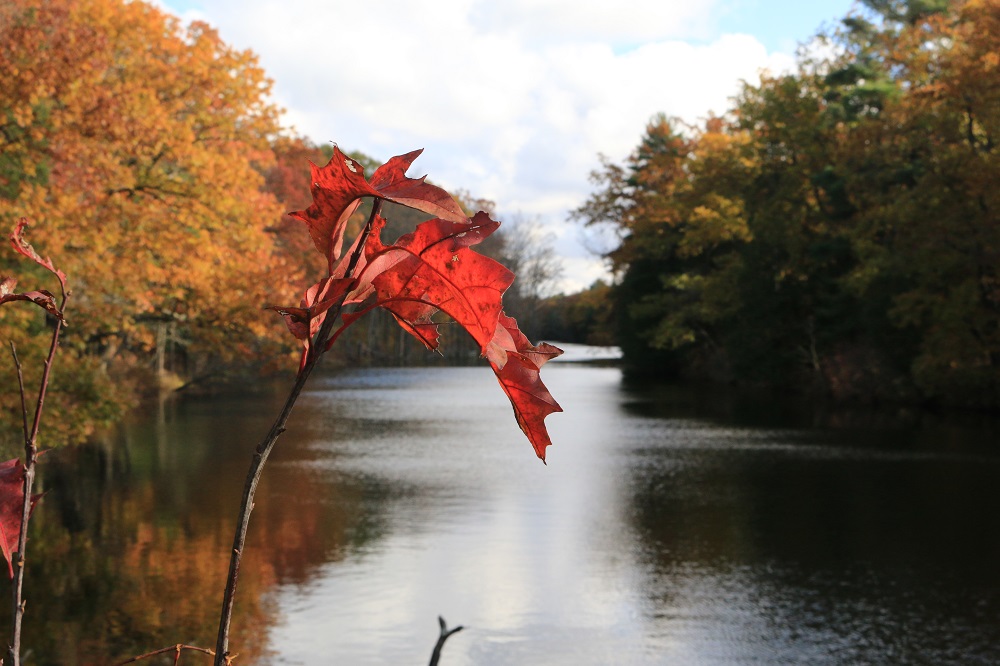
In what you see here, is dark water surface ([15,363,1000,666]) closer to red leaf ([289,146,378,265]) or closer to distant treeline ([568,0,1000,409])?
distant treeline ([568,0,1000,409])

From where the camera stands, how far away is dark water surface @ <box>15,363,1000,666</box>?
7938 mm

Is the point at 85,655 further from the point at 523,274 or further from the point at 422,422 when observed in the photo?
the point at 523,274

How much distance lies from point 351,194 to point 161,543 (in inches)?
431

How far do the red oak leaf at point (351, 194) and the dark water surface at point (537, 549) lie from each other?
695 centimetres

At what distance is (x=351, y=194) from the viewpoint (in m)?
0.65

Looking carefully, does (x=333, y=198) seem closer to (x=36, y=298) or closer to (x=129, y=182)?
(x=36, y=298)

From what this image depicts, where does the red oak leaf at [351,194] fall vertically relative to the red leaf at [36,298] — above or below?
above

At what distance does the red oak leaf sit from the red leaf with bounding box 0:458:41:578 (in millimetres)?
320

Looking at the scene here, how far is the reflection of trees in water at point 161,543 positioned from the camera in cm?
795

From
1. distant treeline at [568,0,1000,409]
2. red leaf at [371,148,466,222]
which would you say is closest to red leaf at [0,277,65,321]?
red leaf at [371,148,466,222]

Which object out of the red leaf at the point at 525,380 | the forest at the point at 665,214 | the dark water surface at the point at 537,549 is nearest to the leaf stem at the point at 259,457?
the red leaf at the point at 525,380

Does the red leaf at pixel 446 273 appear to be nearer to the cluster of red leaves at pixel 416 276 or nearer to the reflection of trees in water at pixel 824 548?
the cluster of red leaves at pixel 416 276

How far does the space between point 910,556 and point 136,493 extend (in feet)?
29.5

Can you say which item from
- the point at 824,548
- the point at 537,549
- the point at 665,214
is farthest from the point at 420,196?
the point at 665,214
